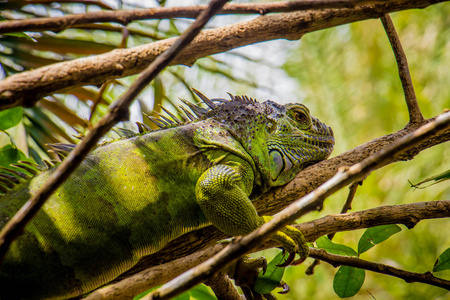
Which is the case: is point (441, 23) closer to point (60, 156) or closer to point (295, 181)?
point (295, 181)

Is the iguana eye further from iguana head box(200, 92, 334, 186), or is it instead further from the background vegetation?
the background vegetation

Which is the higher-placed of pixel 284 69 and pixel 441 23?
pixel 441 23

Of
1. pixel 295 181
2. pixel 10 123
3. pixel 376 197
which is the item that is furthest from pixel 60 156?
pixel 376 197

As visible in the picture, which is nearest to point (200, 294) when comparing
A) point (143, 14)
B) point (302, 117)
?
point (302, 117)

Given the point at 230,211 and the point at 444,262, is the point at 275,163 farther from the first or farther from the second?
the point at 444,262

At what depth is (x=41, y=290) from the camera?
2.05 metres

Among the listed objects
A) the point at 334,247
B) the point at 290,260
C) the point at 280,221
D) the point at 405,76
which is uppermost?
the point at 405,76

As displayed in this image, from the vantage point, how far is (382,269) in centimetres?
224

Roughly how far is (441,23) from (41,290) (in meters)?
6.01

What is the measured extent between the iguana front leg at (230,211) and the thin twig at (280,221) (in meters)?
0.87

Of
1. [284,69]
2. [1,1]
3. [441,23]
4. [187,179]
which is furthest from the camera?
[284,69]

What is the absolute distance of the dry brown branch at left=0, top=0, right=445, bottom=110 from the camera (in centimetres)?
138

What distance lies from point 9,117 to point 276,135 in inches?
74.2

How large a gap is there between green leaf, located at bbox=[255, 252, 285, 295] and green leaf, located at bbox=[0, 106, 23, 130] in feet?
6.56
